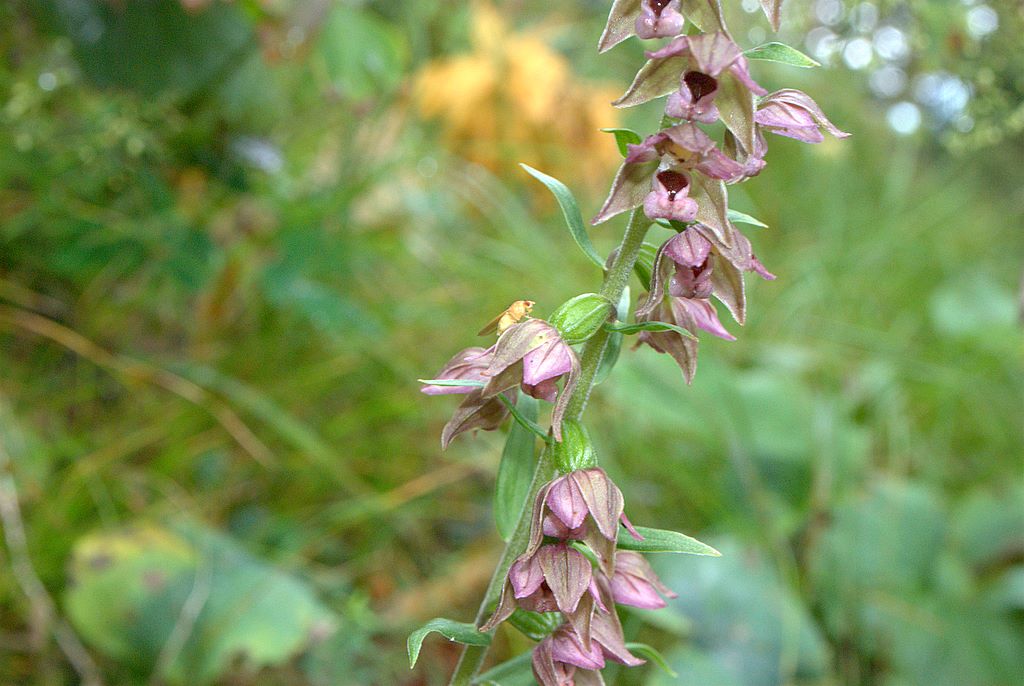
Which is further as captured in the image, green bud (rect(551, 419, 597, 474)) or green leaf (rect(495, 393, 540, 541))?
green leaf (rect(495, 393, 540, 541))

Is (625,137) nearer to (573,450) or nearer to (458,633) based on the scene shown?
(573,450)

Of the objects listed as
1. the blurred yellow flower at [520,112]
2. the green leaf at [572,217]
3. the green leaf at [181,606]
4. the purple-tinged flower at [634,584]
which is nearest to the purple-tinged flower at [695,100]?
the green leaf at [572,217]

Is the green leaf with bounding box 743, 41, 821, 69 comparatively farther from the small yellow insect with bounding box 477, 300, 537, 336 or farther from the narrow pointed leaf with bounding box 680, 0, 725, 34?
the small yellow insect with bounding box 477, 300, 537, 336

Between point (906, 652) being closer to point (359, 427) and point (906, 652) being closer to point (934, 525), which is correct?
point (934, 525)

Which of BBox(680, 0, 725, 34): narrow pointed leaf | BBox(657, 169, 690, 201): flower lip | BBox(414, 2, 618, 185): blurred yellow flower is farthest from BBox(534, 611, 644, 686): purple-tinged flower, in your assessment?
BBox(414, 2, 618, 185): blurred yellow flower

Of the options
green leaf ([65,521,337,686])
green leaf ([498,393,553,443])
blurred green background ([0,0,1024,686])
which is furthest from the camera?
blurred green background ([0,0,1024,686])

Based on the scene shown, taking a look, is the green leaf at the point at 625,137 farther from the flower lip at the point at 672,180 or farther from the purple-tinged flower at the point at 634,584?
the purple-tinged flower at the point at 634,584

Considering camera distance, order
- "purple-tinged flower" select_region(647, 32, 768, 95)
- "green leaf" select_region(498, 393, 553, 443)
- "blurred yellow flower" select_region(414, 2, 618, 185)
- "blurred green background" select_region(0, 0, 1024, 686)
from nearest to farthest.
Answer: "purple-tinged flower" select_region(647, 32, 768, 95) < "green leaf" select_region(498, 393, 553, 443) < "blurred green background" select_region(0, 0, 1024, 686) < "blurred yellow flower" select_region(414, 2, 618, 185)
